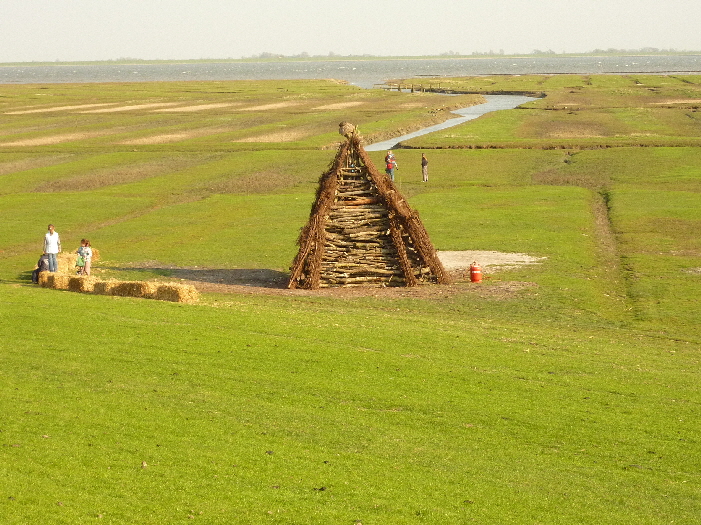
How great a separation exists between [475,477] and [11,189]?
171 feet

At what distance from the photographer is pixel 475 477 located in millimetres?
15836

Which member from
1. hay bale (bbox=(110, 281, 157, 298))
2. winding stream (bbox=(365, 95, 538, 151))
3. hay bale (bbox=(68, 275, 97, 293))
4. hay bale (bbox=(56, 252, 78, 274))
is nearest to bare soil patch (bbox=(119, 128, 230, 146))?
winding stream (bbox=(365, 95, 538, 151))

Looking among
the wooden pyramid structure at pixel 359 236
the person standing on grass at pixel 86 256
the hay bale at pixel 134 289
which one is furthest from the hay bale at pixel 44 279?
the wooden pyramid structure at pixel 359 236

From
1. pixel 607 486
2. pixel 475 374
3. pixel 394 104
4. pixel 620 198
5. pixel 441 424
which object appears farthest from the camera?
pixel 394 104

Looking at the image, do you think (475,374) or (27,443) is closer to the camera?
(27,443)

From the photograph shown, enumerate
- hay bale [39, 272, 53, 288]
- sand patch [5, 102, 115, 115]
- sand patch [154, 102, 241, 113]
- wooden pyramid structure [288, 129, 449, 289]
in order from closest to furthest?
hay bale [39, 272, 53, 288] → wooden pyramid structure [288, 129, 449, 289] → sand patch [5, 102, 115, 115] → sand patch [154, 102, 241, 113]

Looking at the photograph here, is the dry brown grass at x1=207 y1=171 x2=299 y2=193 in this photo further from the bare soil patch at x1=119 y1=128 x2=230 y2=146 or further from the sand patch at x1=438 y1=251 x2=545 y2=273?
the bare soil patch at x1=119 y1=128 x2=230 y2=146

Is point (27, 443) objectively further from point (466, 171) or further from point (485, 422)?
point (466, 171)

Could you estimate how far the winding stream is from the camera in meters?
88.5

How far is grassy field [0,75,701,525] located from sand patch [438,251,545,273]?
3.07ft

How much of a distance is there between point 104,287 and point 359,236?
916 centimetres

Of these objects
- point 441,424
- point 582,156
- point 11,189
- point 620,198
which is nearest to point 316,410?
point 441,424

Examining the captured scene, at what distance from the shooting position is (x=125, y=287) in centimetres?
2889

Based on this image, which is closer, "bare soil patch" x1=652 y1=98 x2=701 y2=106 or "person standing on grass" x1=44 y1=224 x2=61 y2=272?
"person standing on grass" x1=44 y1=224 x2=61 y2=272
